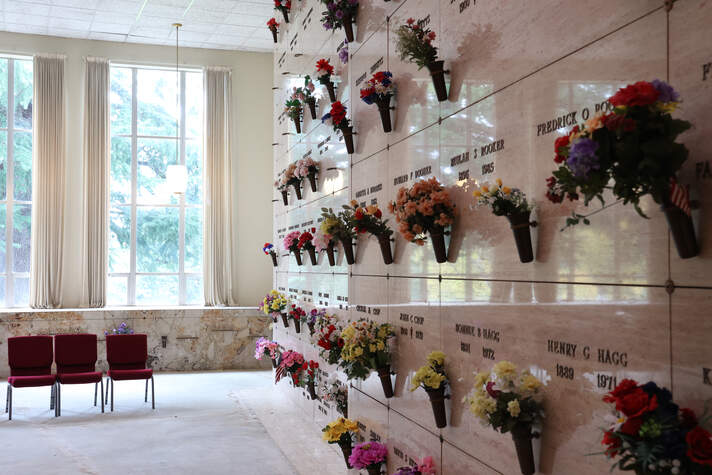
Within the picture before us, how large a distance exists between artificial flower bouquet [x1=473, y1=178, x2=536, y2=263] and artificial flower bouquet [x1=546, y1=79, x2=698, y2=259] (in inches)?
30.2

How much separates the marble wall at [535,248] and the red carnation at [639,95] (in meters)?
0.25

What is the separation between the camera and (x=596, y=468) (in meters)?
2.32

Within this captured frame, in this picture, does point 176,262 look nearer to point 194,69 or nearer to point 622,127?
point 194,69

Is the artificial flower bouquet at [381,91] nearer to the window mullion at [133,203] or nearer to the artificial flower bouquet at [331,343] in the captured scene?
the artificial flower bouquet at [331,343]

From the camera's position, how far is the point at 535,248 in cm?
274

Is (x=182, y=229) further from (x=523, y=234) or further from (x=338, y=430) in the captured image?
(x=523, y=234)

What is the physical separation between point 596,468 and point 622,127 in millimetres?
1197

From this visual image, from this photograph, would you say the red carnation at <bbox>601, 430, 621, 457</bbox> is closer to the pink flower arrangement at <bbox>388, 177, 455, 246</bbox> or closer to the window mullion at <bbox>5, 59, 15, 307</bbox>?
the pink flower arrangement at <bbox>388, 177, 455, 246</bbox>

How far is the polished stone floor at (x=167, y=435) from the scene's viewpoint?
5.43 meters

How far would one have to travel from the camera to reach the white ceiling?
9.28m

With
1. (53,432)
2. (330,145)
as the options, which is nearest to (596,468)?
(330,145)

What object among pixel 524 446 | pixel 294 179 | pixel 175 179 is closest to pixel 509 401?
pixel 524 446

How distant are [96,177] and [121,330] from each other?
2393 millimetres

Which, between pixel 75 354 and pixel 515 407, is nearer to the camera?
pixel 515 407
